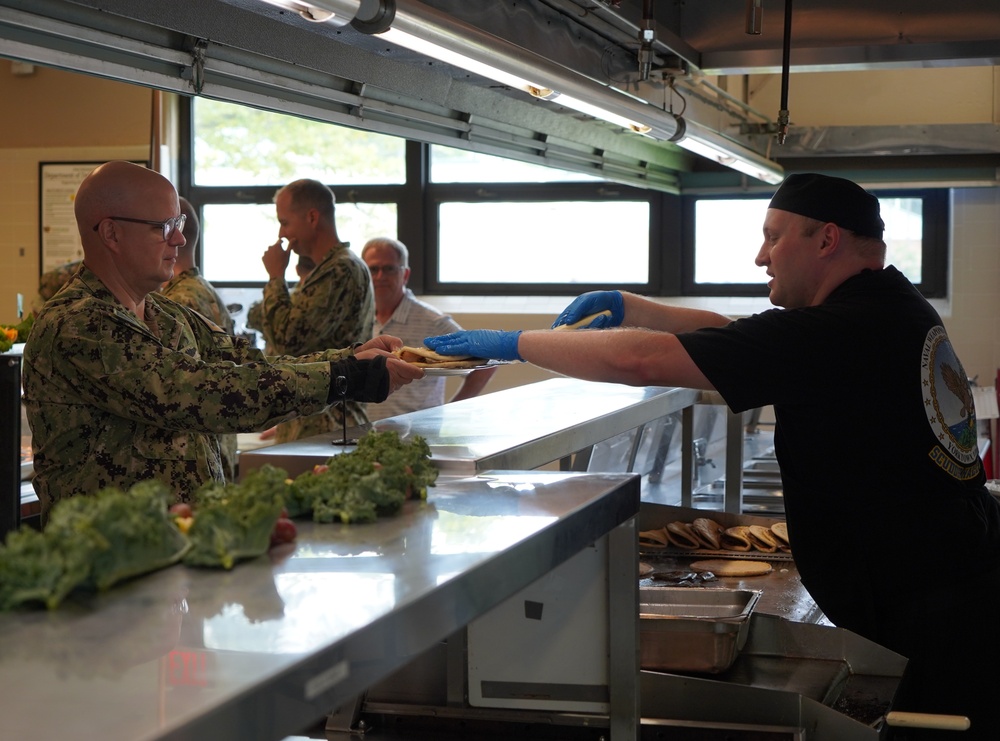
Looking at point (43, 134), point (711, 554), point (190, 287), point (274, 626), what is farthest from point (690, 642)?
point (43, 134)

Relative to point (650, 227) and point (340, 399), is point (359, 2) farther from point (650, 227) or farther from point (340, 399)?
point (650, 227)

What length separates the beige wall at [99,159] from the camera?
25.6ft

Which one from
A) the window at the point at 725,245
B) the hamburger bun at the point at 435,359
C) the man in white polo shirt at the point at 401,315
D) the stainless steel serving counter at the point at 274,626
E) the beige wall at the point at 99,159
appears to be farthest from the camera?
the window at the point at 725,245

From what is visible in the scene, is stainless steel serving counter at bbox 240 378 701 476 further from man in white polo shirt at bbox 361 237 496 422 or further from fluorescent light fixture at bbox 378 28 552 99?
man in white polo shirt at bbox 361 237 496 422

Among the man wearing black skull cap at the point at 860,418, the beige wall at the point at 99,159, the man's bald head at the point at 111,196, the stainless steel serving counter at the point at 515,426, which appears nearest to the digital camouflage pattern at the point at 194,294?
the stainless steel serving counter at the point at 515,426

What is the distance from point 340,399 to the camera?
7.72 ft

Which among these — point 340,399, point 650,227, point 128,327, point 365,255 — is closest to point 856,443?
point 340,399

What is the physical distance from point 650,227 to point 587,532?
6849mm

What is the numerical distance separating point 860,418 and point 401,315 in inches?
141

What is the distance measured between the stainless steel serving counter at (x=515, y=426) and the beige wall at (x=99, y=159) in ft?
14.7

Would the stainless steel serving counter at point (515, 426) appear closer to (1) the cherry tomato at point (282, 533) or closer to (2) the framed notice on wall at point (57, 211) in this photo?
(1) the cherry tomato at point (282, 533)

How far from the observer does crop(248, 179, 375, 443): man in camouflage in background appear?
14.3 feet

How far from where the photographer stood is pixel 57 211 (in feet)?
26.6

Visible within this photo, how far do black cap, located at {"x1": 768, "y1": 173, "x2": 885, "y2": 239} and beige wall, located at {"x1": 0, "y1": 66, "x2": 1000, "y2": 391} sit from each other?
5.41 m
